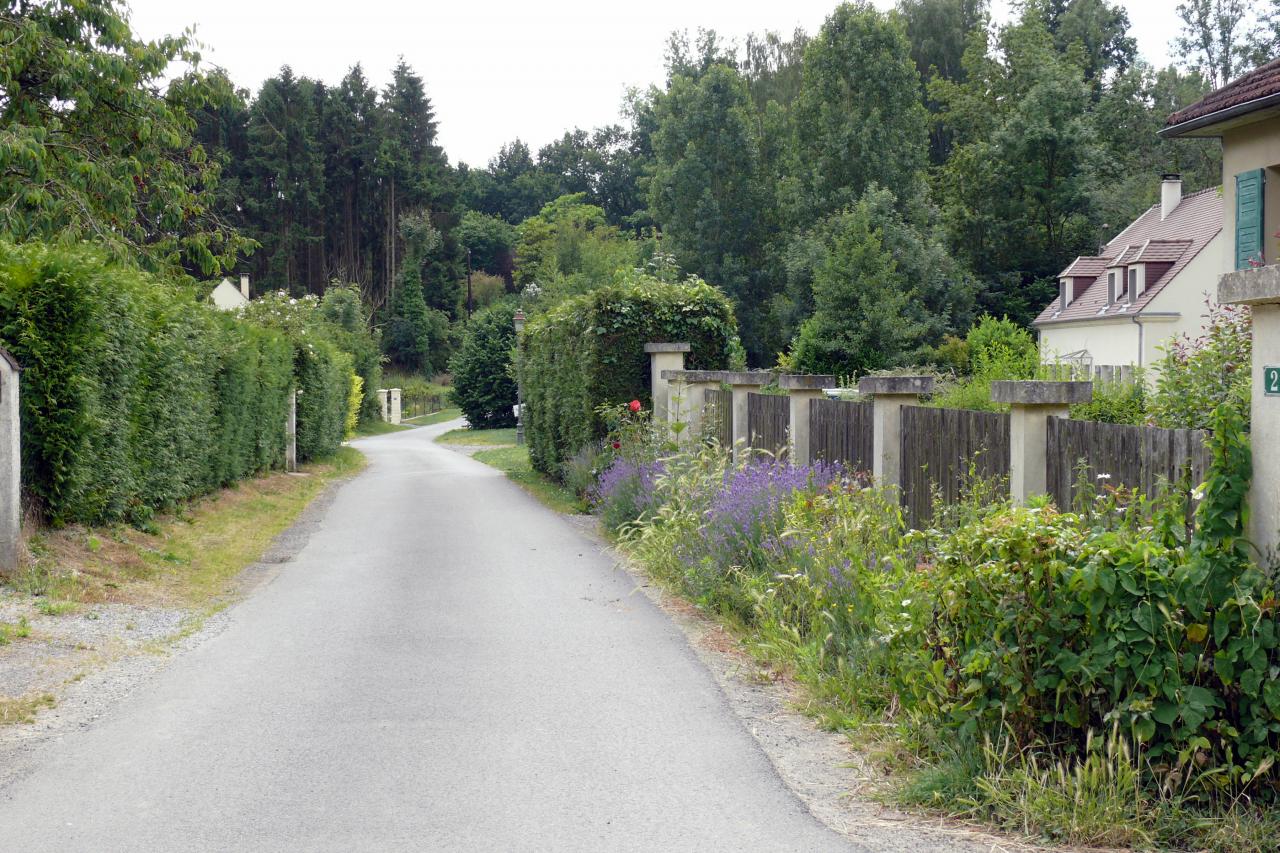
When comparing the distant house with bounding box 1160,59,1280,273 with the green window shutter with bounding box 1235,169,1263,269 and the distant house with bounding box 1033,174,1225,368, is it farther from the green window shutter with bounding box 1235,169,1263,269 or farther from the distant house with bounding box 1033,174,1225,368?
the distant house with bounding box 1033,174,1225,368

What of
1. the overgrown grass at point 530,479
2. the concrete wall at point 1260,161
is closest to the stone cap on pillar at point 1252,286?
the concrete wall at point 1260,161

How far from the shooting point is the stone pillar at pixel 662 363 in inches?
731

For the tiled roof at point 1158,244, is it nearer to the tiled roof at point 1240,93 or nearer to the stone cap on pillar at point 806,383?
the tiled roof at point 1240,93

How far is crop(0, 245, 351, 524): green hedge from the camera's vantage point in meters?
11.2

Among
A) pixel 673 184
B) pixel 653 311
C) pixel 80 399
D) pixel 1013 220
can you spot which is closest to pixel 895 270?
pixel 1013 220

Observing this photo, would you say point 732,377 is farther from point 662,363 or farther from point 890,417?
point 662,363

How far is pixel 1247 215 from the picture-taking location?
16359mm

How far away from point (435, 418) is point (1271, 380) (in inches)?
2703

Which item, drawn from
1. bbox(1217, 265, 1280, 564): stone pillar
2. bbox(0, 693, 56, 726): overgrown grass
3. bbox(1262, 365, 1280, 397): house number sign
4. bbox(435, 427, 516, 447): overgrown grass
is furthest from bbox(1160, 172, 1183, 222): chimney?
bbox(0, 693, 56, 726): overgrown grass

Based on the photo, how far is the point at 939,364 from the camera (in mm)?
43812

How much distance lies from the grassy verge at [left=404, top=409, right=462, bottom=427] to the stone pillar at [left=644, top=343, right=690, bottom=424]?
4897 centimetres

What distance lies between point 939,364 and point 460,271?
4634 cm

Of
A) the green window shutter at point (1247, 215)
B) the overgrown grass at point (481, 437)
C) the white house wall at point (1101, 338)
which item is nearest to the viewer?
the green window shutter at point (1247, 215)

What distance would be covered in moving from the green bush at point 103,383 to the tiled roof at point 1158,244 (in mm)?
30467
